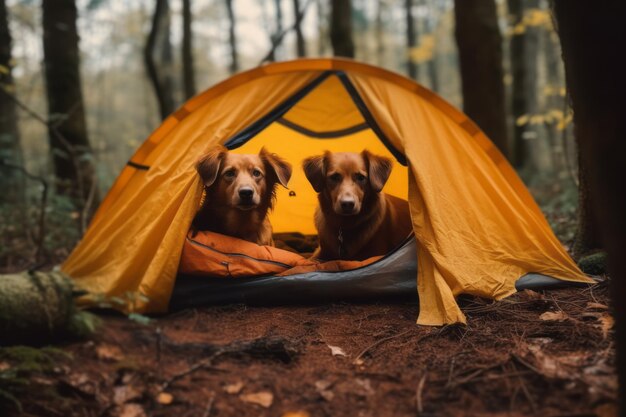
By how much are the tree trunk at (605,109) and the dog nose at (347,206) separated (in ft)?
8.19

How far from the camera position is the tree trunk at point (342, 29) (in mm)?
9422

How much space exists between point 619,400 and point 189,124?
12.5ft

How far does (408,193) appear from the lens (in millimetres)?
3908

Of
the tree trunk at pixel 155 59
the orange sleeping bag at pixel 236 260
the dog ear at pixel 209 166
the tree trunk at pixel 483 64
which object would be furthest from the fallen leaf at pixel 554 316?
the tree trunk at pixel 155 59

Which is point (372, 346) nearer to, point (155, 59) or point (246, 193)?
point (246, 193)

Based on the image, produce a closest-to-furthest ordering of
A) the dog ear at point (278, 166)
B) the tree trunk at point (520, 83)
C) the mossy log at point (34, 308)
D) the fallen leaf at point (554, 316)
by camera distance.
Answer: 1. the mossy log at point (34, 308)
2. the fallen leaf at point (554, 316)
3. the dog ear at point (278, 166)
4. the tree trunk at point (520, 83)

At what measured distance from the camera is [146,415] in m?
2.21

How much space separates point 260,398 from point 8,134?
8.19 m

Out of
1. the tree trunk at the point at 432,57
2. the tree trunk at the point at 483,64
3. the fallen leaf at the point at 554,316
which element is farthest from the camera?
the tree trunk at the point at 432,57

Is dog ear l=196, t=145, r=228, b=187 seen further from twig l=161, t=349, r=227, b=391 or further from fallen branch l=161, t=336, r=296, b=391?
twig l=161, t=349, r=227, b=391

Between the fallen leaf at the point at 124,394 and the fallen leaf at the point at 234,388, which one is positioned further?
the fallen leaf at the point at 234,388

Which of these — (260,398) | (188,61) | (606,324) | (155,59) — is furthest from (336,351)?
(188,61)

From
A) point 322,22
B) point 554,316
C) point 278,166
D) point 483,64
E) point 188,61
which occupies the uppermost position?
point 322,22

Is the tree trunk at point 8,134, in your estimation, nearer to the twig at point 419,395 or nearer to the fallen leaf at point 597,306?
the twig at point 419,395
